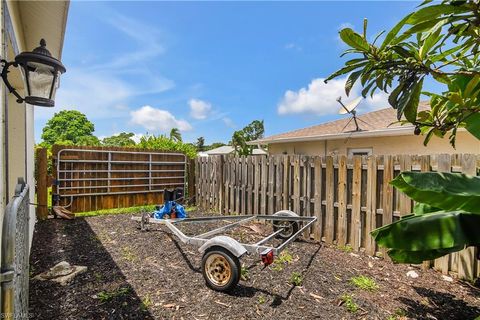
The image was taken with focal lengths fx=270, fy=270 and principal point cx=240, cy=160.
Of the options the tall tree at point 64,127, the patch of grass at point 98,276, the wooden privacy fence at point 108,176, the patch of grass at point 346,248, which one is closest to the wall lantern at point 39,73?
the patch of grass at point 98,276

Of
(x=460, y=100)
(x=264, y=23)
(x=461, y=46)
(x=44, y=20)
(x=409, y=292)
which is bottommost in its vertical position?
(x=409, y=292)

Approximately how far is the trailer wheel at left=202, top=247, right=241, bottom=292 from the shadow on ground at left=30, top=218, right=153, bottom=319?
33.7 inches

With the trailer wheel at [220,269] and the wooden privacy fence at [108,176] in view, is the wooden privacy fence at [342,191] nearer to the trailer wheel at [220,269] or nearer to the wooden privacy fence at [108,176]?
the trailer wheel at [220,269]

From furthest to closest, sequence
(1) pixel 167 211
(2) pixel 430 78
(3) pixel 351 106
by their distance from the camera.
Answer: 1. (3) pixel 351 106
2. (1) pixel 167 211
3. (2) pixel 430 78

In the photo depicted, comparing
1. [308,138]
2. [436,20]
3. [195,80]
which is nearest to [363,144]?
[308,138]

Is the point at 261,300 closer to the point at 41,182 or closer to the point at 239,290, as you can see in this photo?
the point at 239,290

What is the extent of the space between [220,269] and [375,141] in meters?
8.05

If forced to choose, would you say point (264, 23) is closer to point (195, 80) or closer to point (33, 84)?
point (33, 84)

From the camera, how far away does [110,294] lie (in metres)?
3.35

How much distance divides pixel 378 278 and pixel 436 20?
387 cm

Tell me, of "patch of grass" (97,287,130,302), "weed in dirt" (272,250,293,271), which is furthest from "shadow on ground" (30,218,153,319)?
"weed in dirt" (272,250,293,271)

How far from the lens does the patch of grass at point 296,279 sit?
3.74 metres

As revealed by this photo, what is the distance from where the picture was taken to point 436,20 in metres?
1.35

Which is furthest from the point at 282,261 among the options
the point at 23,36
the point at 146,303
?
the point at 23,36
